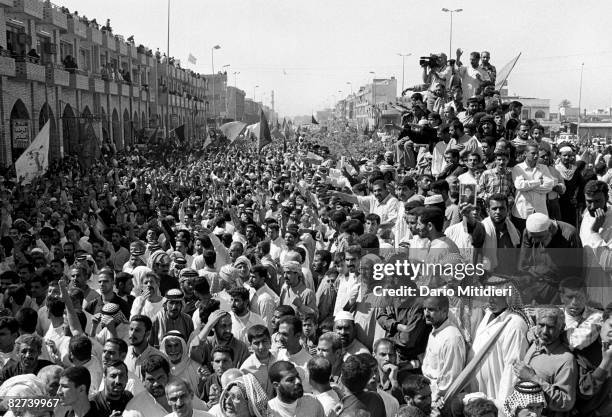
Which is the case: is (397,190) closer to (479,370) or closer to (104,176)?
(479,370)

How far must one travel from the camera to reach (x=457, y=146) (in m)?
9.92

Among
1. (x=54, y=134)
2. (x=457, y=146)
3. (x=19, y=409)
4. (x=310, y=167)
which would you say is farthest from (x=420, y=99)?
(x=54, y=134)

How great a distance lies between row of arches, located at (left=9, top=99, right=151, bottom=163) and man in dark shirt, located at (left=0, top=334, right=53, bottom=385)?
48.1ft

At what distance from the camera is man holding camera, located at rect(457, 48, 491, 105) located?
1416 centimetres

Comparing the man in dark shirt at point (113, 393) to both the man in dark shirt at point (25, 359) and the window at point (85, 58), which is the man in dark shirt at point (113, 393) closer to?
the man in dark shirt at point (25, 359)

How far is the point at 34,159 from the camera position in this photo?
14969 mm

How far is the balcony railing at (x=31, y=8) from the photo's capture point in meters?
26.1

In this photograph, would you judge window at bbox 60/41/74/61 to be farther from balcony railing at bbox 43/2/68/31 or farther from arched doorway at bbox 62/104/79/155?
arched doorway at bbox 62/104/79/155

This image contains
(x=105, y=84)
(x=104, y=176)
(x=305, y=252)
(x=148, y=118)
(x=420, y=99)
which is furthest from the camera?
(x=148, y=118)

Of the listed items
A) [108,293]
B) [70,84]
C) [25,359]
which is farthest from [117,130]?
[25,359]

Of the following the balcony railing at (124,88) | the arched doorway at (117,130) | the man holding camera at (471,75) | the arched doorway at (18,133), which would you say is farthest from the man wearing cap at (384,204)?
the balcony railing at (124,88)

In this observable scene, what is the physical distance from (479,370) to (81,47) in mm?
36681

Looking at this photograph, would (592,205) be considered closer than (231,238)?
Yes

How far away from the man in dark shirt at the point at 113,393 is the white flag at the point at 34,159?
10.6m
